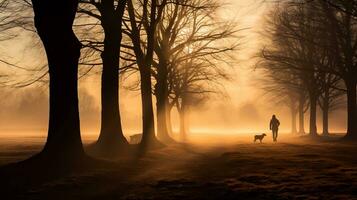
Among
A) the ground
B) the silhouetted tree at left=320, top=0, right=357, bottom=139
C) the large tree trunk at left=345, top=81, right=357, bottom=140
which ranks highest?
the silhouetted tree at left=320, top=0, right=357, bottom=139

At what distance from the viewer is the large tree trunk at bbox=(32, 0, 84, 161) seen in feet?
50.0

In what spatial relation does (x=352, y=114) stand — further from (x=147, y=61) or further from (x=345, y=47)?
(x=147, y=61)

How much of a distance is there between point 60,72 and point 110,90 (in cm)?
761

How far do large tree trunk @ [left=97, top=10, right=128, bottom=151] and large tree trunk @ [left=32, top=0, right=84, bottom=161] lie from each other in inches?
277

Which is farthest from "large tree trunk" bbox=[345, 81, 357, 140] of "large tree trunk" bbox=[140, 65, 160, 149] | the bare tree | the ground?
the ground

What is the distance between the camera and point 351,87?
33688mm

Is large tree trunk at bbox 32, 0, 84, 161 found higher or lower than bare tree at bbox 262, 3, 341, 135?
lower

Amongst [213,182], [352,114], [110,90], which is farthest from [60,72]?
[352,114]

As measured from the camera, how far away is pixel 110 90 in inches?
905

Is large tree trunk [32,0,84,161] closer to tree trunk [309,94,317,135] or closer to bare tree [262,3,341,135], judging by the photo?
bare tree [262,3,341,135]

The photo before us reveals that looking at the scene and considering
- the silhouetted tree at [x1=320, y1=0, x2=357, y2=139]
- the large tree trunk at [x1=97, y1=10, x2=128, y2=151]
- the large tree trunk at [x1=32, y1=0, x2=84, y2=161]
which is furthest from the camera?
the silhouetted tree at [x1=320, y1=0, x2=357, y2=139]

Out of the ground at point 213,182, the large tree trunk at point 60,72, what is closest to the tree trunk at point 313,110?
the ground at point 213,182

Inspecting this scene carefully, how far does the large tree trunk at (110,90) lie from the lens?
74.4 ft

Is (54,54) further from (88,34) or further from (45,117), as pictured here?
(45,117)
